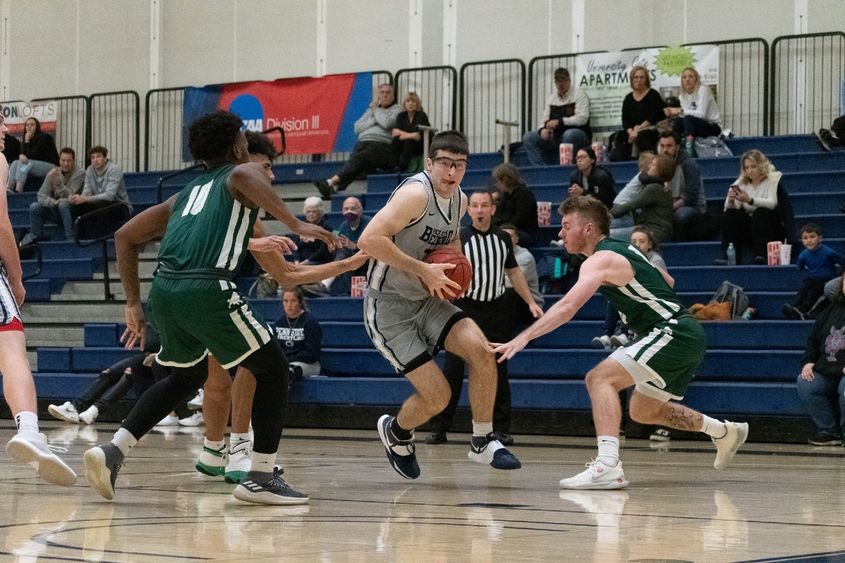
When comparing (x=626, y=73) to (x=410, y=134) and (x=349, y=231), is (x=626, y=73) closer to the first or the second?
(x=410, y=134)

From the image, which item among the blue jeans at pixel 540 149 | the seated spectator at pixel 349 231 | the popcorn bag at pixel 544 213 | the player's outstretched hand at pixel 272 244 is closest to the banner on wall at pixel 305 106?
the blue jeans at pixel 540 149

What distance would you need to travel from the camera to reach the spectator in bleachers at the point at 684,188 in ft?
43.4

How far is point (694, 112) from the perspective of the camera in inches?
578

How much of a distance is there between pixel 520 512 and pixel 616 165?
9616mm

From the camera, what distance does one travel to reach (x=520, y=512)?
5.52 m

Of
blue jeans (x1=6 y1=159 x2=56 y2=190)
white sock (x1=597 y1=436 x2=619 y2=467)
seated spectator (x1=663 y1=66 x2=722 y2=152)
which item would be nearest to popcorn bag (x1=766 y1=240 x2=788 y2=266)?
seated spectator (x1=663 y1=66 x2=722 y2=152)

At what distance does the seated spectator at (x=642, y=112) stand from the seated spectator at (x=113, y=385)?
551 centimetres

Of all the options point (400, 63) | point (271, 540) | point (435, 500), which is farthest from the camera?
point (400, 63)

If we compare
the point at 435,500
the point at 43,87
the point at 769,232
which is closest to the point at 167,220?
the point at 435,500

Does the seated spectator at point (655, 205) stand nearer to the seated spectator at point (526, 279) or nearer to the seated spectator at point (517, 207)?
the seated spectator at point (517, 207)

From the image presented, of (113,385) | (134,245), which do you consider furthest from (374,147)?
(134,245)

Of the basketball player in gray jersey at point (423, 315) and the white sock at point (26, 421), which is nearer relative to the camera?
the white sock at point (26, 421)

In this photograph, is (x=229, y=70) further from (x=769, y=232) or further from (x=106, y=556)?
(x=106, y=556)

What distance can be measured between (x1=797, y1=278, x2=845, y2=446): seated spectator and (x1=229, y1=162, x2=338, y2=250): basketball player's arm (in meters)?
5.97
